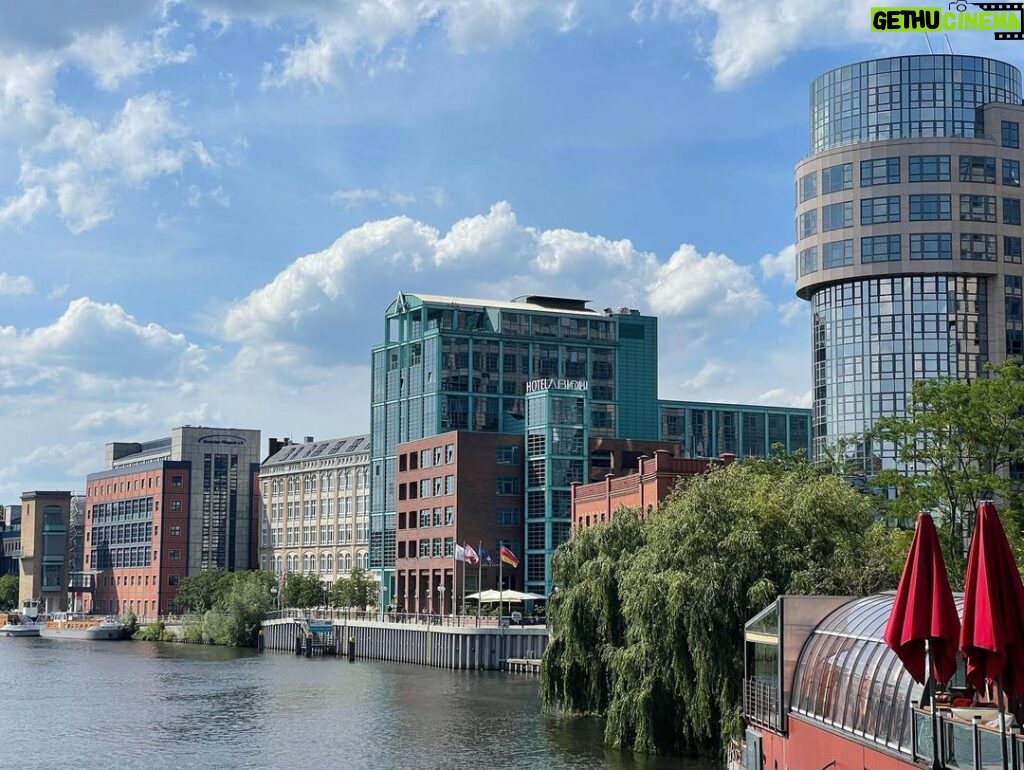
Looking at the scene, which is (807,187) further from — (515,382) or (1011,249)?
(515,382)

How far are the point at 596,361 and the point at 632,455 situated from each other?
21344mm

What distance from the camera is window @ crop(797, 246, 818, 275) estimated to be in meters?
124

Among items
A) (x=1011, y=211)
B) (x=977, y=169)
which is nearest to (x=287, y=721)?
(x=977, y=169)

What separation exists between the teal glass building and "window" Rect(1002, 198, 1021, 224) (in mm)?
42327

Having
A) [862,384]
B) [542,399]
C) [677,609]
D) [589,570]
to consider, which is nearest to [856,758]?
[677,609]

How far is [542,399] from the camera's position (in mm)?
140750

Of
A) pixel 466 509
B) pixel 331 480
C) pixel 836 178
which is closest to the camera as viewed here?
pixel 836 178

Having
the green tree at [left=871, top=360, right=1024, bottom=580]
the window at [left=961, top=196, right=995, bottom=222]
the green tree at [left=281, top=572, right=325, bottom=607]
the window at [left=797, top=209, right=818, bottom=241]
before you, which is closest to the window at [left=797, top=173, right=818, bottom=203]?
the window at [left=797, top=209, right=818, bottom=241]

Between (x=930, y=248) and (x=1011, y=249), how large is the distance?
7623mm

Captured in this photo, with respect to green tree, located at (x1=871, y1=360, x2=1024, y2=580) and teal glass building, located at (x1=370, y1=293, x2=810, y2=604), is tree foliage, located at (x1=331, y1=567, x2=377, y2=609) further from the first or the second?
green tree, located at (x1=871, y1=360, x2=1024, y2=580)

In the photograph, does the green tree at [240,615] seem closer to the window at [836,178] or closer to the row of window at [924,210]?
the row of window at [924,210]

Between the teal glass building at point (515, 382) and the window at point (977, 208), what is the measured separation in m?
40.4

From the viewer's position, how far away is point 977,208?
118562mm

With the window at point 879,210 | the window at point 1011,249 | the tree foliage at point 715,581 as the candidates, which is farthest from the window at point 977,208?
the tree foliage at point 715,581
